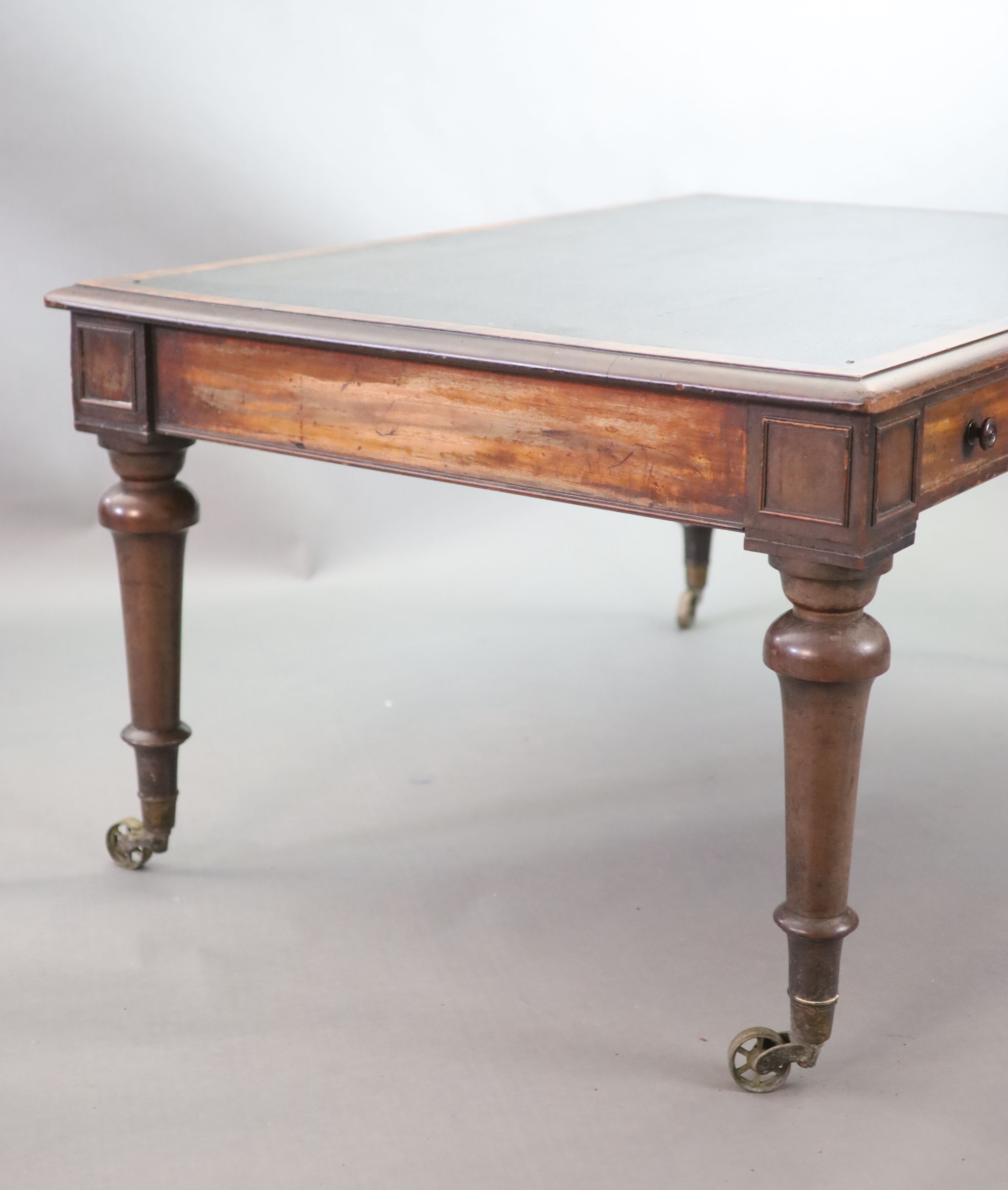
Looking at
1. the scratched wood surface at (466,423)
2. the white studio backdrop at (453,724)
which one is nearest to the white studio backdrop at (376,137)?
the white studio backdrop at (453,724)

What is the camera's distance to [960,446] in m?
1.62

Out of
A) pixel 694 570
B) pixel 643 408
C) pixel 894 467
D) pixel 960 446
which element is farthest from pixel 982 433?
pixel 694 570

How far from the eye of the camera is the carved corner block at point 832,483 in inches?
57.7

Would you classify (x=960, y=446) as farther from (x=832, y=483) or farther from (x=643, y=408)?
(x=643, y=408)

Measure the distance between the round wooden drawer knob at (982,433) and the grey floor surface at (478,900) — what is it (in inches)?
25.5

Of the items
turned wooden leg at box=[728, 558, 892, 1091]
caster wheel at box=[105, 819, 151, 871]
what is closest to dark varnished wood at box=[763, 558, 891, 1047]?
turned wooden leg at box=[728, 558, 892, 1091]

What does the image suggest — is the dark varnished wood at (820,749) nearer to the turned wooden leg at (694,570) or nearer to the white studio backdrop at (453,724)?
the white studio backdrop at (453,724)

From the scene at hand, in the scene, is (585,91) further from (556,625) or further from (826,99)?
(556,625)

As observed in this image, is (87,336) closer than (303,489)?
Yes

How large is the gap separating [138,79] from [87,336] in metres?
1.59

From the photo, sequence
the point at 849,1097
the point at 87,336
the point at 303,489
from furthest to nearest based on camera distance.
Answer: the point at 303,489 < the point at 87,336 < the point at 849,1097

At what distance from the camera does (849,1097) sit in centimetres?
172

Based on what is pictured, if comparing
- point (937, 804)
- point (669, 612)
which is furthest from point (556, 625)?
point (937, 804)

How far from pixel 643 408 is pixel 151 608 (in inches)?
31.4
